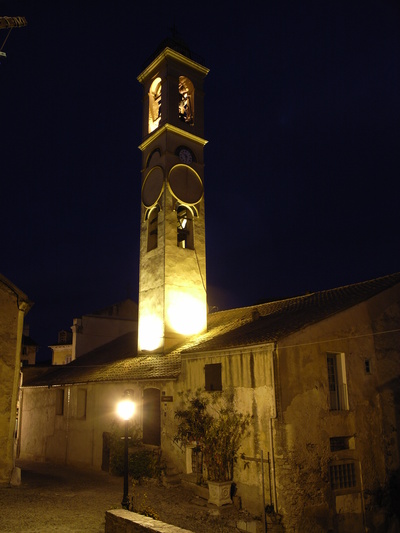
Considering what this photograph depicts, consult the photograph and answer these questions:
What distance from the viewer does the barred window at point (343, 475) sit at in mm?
13773

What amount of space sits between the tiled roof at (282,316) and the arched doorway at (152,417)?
2.40 metres

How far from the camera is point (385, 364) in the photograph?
53.0 ft

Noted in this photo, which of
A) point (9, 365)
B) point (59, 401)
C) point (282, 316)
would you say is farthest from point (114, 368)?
point (282, 316)

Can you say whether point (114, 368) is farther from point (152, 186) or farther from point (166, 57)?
point (166, 57)

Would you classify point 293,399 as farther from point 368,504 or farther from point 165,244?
point 165,244

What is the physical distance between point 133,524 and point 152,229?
54.9 feet

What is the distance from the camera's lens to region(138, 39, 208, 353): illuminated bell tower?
22.3m

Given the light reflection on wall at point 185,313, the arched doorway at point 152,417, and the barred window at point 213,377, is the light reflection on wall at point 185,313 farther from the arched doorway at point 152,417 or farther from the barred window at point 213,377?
the barred window at point 213,377

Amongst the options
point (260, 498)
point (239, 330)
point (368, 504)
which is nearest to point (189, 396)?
point (239, 330)

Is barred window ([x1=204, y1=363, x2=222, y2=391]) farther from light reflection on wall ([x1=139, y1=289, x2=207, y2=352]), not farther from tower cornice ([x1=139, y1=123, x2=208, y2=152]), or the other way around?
tower cornice ([x1=139, y1=123, x2=208, y2=152])

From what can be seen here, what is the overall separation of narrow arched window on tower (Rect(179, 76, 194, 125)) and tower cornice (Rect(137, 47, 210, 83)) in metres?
0.86

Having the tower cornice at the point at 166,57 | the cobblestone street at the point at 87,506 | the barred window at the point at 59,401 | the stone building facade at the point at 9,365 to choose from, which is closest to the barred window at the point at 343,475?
the cobblestone street at the point at 87,506

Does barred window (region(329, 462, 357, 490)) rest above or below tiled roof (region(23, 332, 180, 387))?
below

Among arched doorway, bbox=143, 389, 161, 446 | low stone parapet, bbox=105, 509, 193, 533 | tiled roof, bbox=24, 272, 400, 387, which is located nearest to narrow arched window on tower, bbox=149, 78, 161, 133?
tiled roof, bbox=24, 272, 400, 387
